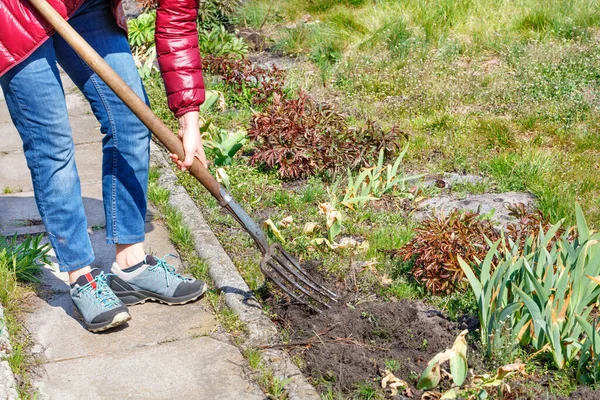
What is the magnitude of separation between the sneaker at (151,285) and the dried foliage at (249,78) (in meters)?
2.52

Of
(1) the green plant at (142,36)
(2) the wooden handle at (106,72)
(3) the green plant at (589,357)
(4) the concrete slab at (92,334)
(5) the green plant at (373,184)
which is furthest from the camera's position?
(1) the green plant at (142,36)

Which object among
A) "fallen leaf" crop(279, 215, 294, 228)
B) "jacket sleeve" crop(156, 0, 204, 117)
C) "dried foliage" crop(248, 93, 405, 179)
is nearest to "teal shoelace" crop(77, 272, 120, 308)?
"jacket sleeve" crop(156, 0, 204, 117)

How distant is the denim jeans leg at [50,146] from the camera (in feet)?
9.75

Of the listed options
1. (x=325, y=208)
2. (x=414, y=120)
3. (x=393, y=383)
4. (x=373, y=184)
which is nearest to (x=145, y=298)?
(x=325, y=208)

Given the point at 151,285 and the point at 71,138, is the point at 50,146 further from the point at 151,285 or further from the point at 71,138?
the point at 151,285

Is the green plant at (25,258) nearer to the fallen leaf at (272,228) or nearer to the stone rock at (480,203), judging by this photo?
the fallen leaf at (272,228)

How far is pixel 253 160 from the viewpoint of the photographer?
190 inches

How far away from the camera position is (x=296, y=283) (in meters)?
3.24

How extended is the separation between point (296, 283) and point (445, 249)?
649mm

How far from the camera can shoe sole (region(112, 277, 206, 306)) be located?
11.3 feet

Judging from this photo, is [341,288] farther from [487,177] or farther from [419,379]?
[487,177]

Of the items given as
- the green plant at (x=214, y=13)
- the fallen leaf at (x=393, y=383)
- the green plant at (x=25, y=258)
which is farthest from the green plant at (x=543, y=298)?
the green plant at (x=214, y=13)

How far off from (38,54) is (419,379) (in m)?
1.78

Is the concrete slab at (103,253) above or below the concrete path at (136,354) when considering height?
below
